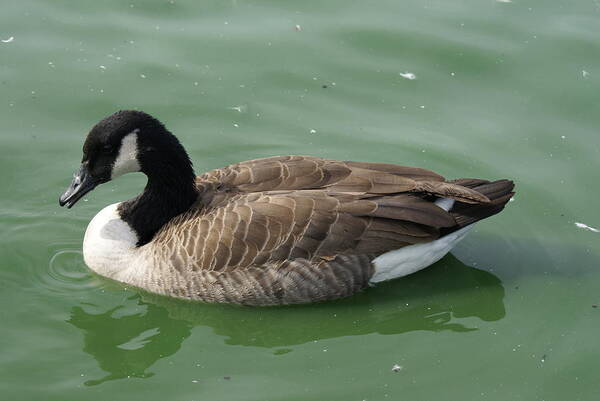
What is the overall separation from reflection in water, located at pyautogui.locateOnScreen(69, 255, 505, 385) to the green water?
21 millimetres

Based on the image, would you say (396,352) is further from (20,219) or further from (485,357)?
(20,219)

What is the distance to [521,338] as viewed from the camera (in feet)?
29.3

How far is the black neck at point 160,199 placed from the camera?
30.0ft

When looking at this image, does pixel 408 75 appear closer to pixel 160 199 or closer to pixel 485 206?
pixel 485 206

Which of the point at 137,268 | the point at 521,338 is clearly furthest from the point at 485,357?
the point at 137,268

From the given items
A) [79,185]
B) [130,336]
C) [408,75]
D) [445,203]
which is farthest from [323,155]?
[130,336]

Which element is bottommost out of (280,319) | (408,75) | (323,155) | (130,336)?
(130,336)

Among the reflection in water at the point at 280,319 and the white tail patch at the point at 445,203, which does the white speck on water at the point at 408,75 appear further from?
the reflection in water at the point at 280,319

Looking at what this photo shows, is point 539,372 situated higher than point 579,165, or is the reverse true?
point 579,165

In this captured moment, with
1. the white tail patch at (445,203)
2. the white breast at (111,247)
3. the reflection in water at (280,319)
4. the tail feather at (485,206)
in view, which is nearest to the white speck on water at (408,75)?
the tail feather at (485,206)

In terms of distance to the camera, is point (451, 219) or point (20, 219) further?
point (20, 219)

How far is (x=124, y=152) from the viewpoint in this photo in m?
9.02

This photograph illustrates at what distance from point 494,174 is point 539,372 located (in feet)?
9.94

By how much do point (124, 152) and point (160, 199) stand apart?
1.90 feet
